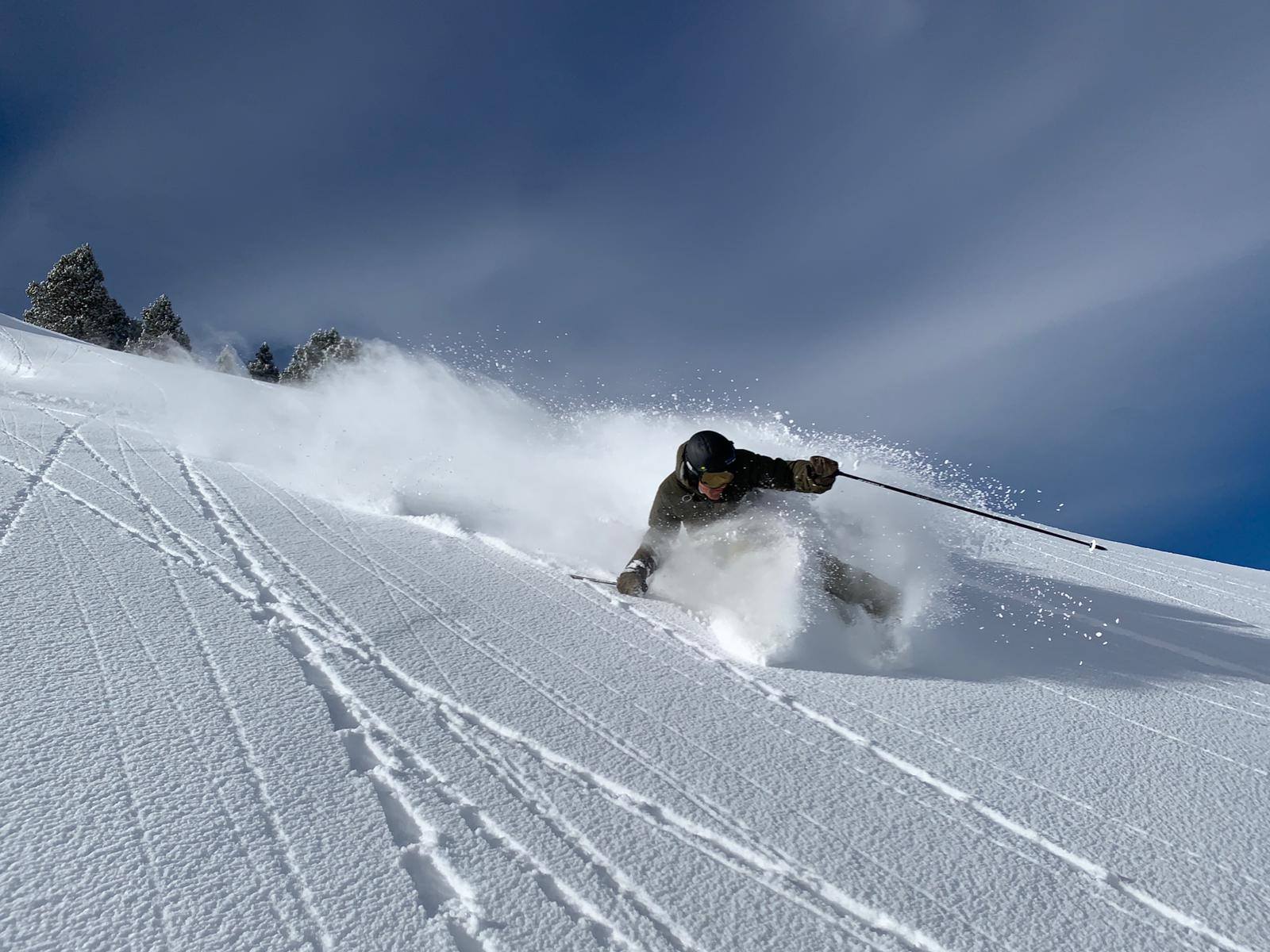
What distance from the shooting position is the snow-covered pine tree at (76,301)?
37875mm

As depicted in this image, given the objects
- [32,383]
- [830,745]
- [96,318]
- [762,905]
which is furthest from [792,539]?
[96,318]

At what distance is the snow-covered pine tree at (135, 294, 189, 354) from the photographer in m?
43.9

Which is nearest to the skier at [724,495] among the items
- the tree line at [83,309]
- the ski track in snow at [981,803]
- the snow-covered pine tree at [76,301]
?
the ski track in snow at [981,803]

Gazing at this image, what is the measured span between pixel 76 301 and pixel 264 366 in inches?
498

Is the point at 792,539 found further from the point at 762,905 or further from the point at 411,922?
the point at 411,922

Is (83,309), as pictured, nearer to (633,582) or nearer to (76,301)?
(76,301)

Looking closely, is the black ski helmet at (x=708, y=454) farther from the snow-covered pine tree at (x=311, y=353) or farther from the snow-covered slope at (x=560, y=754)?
the snow-covered pine tree at (x=311, y=353)

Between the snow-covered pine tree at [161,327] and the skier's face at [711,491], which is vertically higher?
the snow-covered pine tree at [161,327]

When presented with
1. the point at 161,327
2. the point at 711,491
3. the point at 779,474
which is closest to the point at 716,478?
the point at 711,491

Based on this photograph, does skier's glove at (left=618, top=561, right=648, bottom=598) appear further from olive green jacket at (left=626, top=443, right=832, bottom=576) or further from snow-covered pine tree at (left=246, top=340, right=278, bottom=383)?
snow-covered pine tree at (left=246, top=340, right=278, bottom=383)

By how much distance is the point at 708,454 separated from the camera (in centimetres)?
438

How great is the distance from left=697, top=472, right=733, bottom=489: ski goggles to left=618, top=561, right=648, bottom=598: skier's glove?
716 mm

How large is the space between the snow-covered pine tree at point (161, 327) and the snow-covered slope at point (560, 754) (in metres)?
47.2

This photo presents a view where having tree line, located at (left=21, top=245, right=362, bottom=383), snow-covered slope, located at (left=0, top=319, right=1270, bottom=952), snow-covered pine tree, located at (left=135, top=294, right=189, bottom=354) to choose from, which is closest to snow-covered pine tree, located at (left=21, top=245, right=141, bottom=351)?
tree line, located at (left=21, top=245, right=362, bottom=383)
